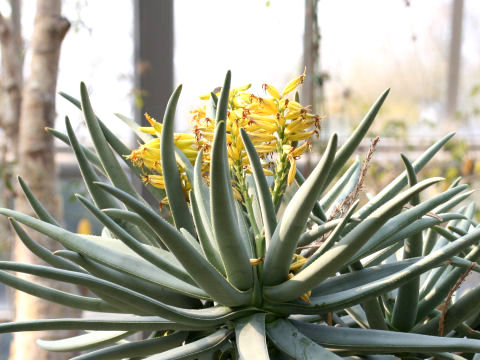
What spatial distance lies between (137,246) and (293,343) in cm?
12

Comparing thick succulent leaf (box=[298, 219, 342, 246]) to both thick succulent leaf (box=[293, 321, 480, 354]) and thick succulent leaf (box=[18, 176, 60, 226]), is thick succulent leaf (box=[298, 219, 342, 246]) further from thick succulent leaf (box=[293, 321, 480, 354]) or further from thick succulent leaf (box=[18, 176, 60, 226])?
thick succulent leaf (box=[18, 176, 60, 226])

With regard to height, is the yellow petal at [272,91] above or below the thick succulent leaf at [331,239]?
above

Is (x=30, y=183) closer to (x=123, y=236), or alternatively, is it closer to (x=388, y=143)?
(x=123, y=236)

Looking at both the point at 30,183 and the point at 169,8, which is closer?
the point at 30,183

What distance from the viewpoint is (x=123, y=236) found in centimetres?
36

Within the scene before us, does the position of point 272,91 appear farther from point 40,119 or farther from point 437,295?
point 40,119

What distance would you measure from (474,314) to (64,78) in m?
1.77

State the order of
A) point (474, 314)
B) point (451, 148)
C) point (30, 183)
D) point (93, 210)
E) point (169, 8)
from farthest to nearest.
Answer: point (451, 148), point (169, 8), point (30, 183), point (474, 314), point (93, 210)

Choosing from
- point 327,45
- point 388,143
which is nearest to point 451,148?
point 388,143

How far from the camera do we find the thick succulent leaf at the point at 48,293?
0.36 m

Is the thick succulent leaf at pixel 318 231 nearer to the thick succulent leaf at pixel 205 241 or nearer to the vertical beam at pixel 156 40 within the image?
the thick succulent leaf at pixel 205 241

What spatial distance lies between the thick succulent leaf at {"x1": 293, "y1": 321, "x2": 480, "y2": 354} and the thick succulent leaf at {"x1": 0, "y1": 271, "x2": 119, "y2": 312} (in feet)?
0.48

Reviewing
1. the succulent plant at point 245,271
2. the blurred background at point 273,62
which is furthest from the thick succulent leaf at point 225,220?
the blurred background at point 273,62

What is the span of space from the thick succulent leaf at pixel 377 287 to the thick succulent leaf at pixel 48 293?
0.41ft
